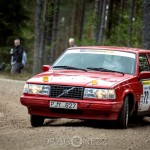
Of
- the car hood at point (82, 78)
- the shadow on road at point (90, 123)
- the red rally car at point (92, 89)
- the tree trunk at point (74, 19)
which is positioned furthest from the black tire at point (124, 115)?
the tree trunk at point (74, 19)

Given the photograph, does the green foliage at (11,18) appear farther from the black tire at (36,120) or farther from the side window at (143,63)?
the black tire at (36,120)

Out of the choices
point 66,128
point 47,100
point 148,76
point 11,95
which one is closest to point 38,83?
point 47,100

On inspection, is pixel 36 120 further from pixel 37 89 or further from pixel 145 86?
pixel 145 86

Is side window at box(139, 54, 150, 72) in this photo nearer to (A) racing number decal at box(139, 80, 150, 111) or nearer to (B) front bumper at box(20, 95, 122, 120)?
(A) racing number decal at box(139, 80, 150, 111)

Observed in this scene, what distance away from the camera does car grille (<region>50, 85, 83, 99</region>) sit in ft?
33.9

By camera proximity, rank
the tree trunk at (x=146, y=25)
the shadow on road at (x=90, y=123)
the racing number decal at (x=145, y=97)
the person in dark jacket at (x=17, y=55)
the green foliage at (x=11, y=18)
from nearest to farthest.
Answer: the shadow on road at (x=90, y=123), the racing number decal at (x=145, y=97), the tree trunk at (x=146, y=25), the person in dark jacket at (x=17, y=55), the green foliage at (x=11, y=18)

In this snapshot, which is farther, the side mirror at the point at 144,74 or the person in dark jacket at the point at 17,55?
the person in dark jacket at the point at 17,55

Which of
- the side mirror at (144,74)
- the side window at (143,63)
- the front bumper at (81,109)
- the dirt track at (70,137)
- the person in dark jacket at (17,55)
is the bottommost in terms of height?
the person in dark jacket at (17,55)

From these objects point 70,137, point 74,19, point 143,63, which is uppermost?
point 143,63

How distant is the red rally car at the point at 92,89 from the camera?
10289 millimetres

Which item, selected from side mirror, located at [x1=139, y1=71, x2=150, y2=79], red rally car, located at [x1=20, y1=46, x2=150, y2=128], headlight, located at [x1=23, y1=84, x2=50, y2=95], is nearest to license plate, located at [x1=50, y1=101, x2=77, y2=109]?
red rally car, located at [x1=20, y1=46, x2=150, y2=128]

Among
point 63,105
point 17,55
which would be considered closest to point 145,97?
point 63,105

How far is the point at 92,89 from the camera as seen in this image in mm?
10281

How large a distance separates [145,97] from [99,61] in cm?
123
